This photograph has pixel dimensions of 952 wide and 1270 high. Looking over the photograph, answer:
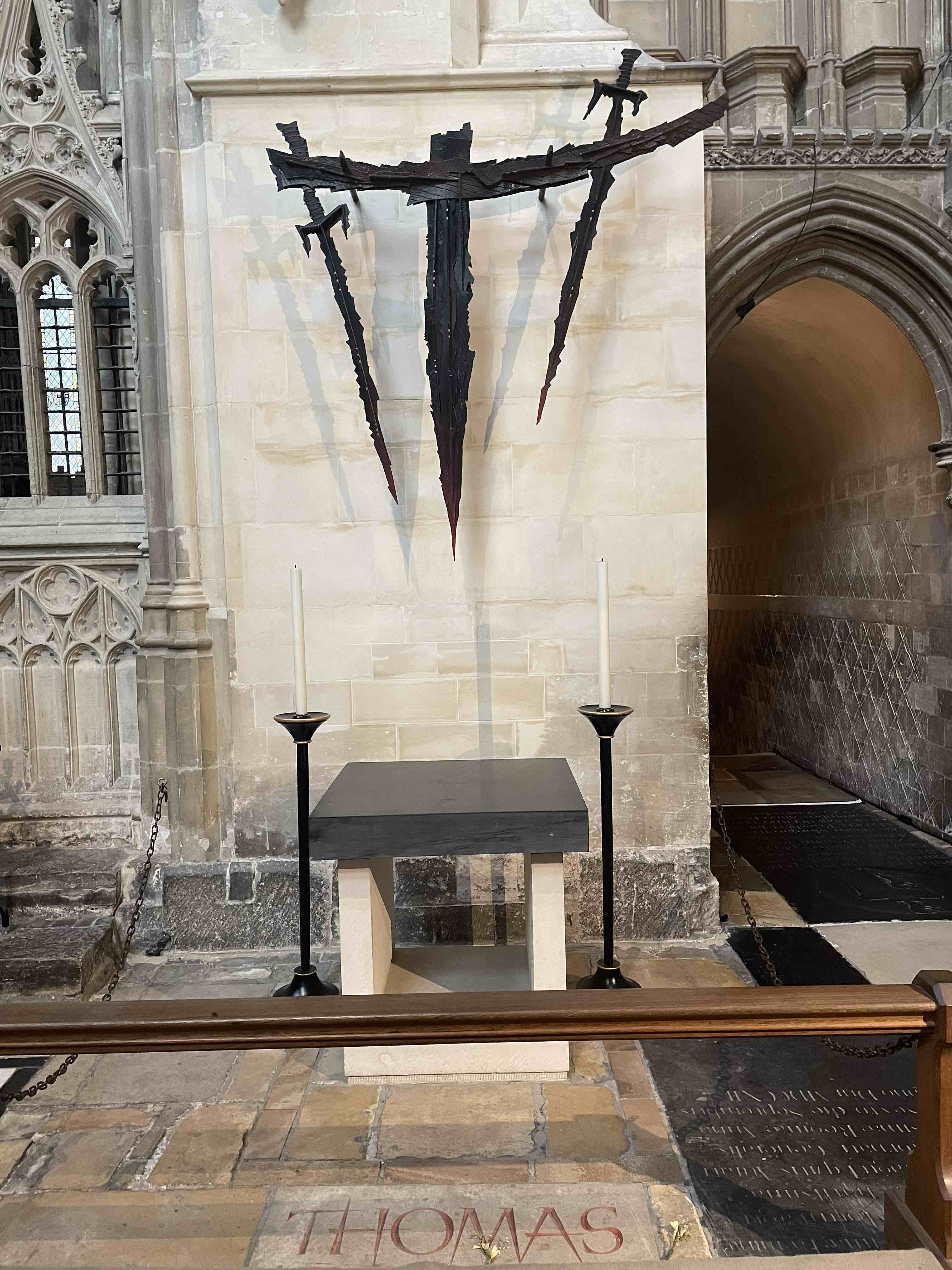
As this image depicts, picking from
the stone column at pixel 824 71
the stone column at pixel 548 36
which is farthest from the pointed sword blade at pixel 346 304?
the stone column at pixel 824 71

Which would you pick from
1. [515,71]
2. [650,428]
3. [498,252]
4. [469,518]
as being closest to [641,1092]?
[469,518]

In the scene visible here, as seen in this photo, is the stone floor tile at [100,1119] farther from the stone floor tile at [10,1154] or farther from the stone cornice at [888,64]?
the stone cornice at [888,64]

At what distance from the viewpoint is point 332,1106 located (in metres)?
2.76

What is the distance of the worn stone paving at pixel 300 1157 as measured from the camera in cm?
219

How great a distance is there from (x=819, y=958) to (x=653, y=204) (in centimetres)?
311

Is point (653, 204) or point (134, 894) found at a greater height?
point (653, 204)

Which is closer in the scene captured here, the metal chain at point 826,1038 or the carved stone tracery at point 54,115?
the metal chain at point 826,1038

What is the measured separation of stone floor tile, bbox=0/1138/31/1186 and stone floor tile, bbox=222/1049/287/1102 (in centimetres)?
54

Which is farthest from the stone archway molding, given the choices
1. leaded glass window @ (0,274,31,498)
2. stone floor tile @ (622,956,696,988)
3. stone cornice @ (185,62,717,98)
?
leaded glass window @ (0,274,31,498)

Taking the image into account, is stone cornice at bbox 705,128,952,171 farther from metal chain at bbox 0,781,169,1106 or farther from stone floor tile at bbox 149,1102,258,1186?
Answer: stone floor tile at bbox 149,1102,258,1186

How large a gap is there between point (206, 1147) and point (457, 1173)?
2.34ft

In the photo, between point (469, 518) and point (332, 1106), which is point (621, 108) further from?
point (332, 1106)

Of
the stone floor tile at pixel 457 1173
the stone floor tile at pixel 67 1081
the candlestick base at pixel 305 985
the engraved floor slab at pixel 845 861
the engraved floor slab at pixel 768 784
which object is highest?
the candlestick base at pixel 305 985

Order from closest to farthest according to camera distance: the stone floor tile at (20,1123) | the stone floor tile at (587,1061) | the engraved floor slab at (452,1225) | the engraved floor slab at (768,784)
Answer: the engraved floor slab at (452,1225) → the stone floor tile at (20,1123) → the stone floor tile at (587,1061) → the engraved floor slab at (768,784)
